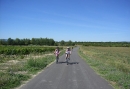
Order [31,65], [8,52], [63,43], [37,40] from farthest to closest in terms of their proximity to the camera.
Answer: [63,43] → [37,40] → [8,52] → [31,65]

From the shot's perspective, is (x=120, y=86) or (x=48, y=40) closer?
(x=120, y=86)

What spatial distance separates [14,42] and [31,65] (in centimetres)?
11930

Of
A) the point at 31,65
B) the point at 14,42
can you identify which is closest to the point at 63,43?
the point at 14,42

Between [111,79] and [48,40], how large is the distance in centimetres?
13931

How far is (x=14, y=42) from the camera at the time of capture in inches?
4970

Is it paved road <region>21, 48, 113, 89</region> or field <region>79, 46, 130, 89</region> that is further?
field <region>79, 46, 130, 89</region>

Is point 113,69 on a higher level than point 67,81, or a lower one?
lower

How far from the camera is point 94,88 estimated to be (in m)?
6.82

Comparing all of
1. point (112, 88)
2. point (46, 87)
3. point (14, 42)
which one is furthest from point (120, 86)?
point (14, 42)

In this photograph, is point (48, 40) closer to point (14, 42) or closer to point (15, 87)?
point (14, 42)

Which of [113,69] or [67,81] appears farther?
[113,69]

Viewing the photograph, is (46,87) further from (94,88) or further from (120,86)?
(120,86)

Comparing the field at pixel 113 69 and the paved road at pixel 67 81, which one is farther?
the field at pixel 113 69

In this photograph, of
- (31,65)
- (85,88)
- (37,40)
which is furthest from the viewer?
(37,40)
